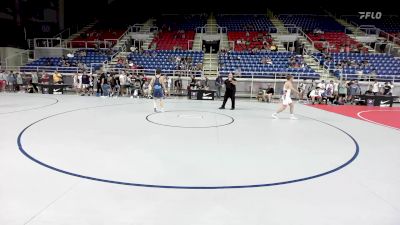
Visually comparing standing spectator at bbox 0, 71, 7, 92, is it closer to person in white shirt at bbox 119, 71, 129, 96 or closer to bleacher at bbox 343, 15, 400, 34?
person in white shirt at bbox 119, 71, 129, 96

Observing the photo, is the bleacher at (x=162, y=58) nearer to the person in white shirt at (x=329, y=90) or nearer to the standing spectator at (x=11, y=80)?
the standing spectator at (x=11, y=80)

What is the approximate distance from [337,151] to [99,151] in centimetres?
492

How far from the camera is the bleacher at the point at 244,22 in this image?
1135 inches

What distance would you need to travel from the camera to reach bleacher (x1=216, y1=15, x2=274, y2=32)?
28828mm

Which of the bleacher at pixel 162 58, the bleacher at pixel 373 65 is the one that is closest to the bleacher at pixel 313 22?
the bleacher at pixel 373 65

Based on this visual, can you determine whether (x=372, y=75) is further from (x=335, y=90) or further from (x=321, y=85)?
(x=321, y=85)

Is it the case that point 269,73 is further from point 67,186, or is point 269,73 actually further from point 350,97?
point 67,186

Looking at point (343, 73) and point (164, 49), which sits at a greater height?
point (164, 49)

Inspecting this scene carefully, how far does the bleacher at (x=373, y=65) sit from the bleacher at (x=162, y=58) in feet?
30.2

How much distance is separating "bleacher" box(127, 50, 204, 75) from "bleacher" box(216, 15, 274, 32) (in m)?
8.10

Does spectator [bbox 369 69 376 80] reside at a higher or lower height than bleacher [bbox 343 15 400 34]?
lower

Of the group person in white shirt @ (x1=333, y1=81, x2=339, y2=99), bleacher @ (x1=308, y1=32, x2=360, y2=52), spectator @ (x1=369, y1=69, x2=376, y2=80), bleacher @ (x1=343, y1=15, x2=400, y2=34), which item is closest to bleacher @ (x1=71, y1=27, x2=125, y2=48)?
bleacher @ (x1=308, y1=32, x2=360, y2=52)

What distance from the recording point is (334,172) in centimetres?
492

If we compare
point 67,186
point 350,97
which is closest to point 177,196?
point 67,186
